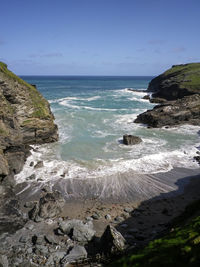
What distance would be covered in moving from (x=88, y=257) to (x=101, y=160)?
14047 millimetres

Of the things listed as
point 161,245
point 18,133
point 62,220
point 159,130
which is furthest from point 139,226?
point 159,130

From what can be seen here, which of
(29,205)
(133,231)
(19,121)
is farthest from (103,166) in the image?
(19,121)

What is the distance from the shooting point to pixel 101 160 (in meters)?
24.4

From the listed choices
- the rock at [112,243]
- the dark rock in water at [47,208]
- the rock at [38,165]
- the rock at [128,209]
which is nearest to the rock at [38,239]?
the dark rock in water at [47,208]

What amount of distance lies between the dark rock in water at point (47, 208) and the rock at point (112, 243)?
501 cm

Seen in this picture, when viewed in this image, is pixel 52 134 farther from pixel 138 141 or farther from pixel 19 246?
pixel 19 246

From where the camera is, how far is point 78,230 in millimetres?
12414

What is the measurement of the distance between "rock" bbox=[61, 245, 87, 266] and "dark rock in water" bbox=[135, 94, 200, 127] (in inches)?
1320

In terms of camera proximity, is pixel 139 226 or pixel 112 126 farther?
pixel 112 126

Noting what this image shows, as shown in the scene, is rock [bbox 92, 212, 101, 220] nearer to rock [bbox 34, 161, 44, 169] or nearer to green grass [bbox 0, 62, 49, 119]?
rock [bbox 34, 161, 44, 169]

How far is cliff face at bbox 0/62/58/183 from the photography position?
69.2 feet

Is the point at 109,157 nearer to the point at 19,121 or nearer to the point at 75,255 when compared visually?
the point at 19,121

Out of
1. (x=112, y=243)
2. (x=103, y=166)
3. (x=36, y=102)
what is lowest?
(x=103, y=166)

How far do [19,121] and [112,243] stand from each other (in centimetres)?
2179
